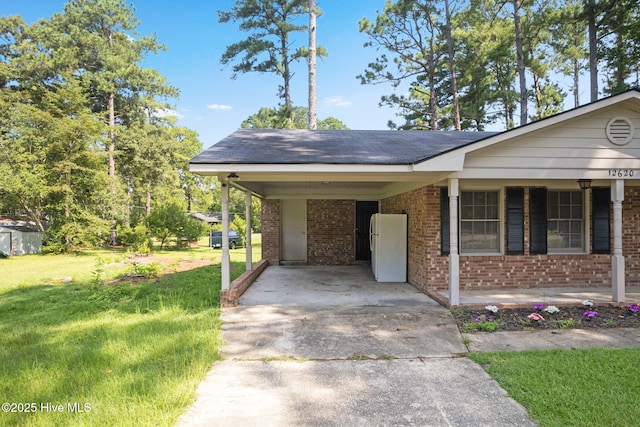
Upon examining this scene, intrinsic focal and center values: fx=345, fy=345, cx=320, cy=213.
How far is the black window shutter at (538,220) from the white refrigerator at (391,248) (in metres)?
2.56

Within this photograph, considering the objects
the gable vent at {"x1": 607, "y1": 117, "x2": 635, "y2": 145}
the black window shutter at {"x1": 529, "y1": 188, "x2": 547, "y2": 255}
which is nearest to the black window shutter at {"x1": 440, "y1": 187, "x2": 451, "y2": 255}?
the black window shutter at {"x1": 529, "y1": 188, "x2": 547, "y2": 255}

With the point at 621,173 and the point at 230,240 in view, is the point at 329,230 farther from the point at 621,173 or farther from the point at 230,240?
the point at 230,240

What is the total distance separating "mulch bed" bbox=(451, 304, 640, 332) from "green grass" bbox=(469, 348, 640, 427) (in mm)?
827

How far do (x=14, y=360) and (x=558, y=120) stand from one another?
829cm

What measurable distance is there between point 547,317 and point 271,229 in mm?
7718

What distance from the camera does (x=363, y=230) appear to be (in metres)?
11.3

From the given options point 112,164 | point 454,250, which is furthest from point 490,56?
point 112,164

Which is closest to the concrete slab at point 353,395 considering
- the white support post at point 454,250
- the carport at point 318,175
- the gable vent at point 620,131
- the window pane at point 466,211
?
the white support post at point 454,250

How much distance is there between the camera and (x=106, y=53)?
2398 cm

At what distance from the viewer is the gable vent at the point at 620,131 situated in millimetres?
5785

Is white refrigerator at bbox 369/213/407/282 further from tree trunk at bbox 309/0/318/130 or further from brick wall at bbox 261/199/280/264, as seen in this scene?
tree trunk at bbox 309/0/318/130

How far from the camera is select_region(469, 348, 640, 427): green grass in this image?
2885 mm

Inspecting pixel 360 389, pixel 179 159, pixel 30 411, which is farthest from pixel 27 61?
pixel 360 389

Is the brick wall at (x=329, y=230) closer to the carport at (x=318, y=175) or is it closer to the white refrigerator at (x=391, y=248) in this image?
the carport at (x=318, y=175)
